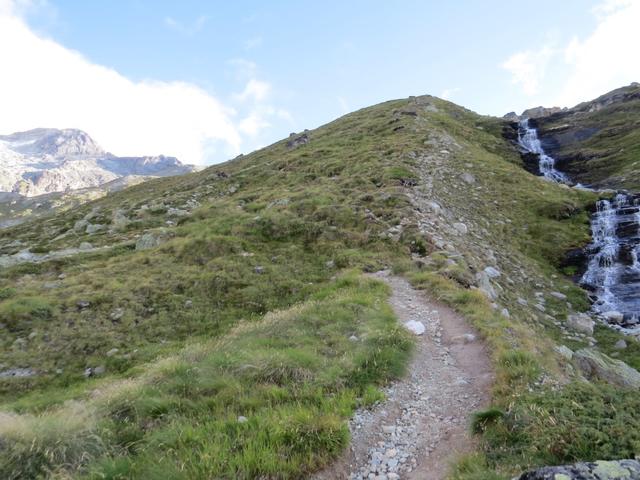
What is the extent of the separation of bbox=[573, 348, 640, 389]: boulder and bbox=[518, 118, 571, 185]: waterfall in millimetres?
32623

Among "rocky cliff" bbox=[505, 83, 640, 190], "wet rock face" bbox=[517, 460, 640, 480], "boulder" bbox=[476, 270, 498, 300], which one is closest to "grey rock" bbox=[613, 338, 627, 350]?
"boulder" bbox=[476, 270, 498, 300]

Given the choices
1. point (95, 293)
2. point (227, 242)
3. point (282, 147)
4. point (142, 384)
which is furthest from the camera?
point (282, 147)

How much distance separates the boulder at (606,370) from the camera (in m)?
10.3

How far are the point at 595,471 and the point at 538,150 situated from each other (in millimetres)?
54590

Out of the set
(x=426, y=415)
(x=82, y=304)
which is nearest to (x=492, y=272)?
(x=426, y=415)

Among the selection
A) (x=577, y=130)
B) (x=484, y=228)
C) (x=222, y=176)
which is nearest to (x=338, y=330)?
(x=484, y=228)

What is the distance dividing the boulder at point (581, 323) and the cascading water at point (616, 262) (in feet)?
3.36

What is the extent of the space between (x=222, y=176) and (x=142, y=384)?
41764 millimetres

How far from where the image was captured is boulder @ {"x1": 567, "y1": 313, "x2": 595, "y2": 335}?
1430 centimetres

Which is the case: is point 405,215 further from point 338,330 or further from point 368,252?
point 338,330

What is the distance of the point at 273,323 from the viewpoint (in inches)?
482

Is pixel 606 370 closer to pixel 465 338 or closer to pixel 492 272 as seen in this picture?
pixel 465 338

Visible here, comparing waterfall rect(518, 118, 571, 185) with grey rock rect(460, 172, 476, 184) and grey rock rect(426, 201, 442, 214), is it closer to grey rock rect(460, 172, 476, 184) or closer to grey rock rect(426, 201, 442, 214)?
grey rock rect(460, 172, 476, 184)

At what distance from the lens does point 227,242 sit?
20578 mm
